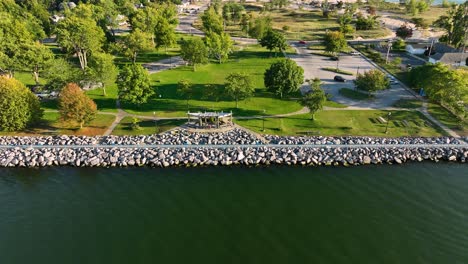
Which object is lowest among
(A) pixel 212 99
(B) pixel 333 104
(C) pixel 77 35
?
(B) pixel 333 104

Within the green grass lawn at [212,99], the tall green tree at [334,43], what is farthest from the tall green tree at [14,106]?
the tall green tree at [334,43]

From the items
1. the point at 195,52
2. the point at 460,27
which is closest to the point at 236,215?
the point at 195,52

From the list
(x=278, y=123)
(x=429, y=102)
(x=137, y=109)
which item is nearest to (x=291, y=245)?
(x=278, y=123)

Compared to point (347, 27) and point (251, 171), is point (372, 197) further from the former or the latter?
point (347, 27)

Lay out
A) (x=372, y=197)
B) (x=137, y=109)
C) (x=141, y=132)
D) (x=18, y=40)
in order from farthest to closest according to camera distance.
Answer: (x=18, y=40)
(x=137, y=109)
(x=141, y=132)
(x=372, y=197)

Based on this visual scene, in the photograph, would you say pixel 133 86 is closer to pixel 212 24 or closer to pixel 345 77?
pixel 345 77
